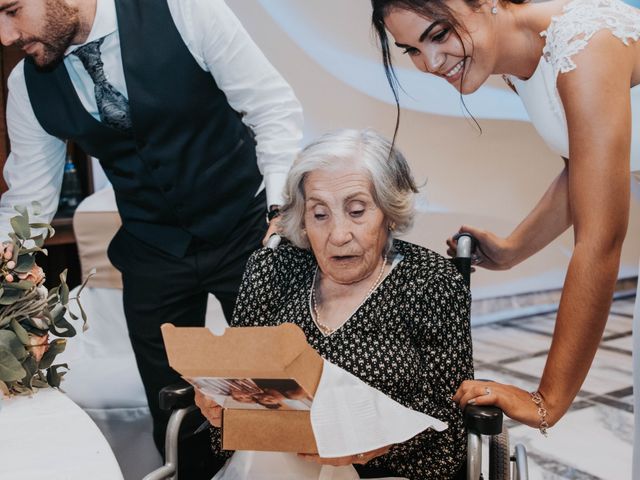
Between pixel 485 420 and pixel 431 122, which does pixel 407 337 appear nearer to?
pixel 485 420

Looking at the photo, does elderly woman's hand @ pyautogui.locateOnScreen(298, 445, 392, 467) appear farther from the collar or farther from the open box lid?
the collar

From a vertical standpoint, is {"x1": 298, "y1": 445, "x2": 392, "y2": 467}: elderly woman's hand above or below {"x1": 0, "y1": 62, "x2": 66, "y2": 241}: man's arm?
below

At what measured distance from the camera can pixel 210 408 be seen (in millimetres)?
1693

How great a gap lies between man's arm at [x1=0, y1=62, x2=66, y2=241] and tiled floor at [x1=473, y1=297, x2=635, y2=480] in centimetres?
218

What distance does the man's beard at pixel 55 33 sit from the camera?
209cm

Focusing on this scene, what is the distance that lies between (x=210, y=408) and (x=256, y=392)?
0.36m

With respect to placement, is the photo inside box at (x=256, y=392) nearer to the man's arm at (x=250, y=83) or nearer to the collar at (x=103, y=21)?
the man's arm at (x=250, y=83)

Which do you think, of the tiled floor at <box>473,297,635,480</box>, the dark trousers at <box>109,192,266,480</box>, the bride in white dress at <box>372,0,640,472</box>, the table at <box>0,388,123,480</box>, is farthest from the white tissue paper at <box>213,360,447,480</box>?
the tiled floor at <box>473,297,635,480</box>

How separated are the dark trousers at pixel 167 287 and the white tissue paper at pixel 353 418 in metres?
0.95

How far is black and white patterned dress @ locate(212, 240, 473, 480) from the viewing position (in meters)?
1.73

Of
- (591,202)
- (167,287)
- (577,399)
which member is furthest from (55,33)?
(577,399)

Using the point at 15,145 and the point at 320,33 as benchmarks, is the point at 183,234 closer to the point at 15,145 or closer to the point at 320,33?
the point at 15,145

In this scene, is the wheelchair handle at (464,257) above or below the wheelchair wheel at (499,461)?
above

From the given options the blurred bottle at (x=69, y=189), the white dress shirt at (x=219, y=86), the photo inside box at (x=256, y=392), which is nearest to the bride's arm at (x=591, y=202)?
the photo inside box at (x=256, y=392)
